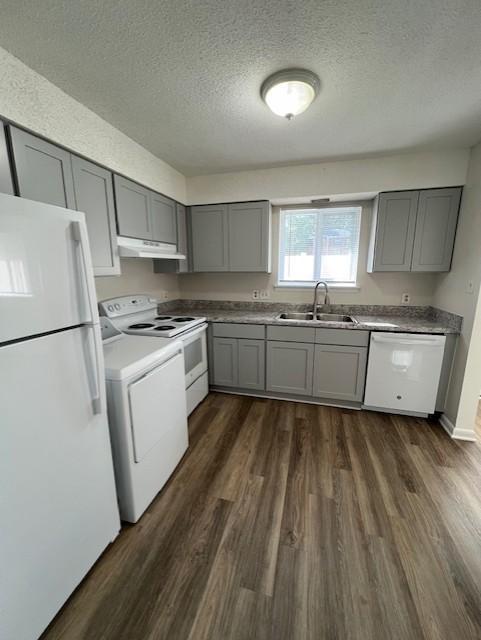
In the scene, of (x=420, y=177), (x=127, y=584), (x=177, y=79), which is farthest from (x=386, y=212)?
(x=127, y=584)

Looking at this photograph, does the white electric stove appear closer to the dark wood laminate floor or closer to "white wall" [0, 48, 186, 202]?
the dark wood laminate floor

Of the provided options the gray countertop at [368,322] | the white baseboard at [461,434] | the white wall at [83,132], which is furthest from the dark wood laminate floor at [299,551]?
the white wall at [83,132]

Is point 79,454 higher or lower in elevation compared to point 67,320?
lower

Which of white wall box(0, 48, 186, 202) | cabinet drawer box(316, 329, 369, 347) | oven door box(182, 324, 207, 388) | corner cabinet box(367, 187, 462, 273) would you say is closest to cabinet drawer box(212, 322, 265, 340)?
oven door box(182, 324, 207, 388)

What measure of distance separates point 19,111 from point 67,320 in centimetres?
119

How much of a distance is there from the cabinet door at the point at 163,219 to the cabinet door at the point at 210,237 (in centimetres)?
31

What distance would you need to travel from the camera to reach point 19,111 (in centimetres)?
134

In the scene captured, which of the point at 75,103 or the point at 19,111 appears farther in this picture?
the point at 75,103

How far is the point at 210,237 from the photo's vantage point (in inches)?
122

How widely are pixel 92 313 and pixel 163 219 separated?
71.5 inches

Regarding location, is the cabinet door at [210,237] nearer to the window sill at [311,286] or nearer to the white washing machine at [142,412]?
the window sill at [311,286]

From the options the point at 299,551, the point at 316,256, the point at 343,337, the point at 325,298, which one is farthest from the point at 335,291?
the point at 299,551

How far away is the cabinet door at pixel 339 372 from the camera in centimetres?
261

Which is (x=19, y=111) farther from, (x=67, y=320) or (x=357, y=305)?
(x=357, y=305)
